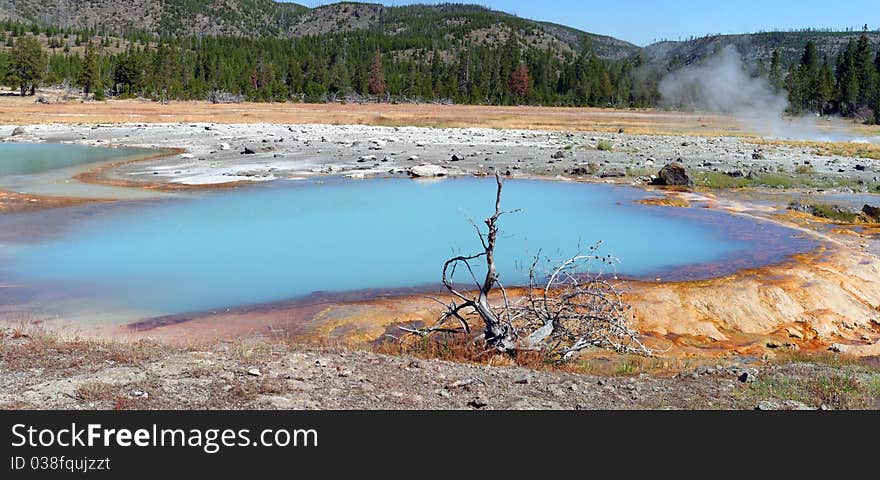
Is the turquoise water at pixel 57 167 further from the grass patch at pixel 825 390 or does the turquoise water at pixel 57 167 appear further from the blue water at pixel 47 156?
the grass patch at pixel 825 390

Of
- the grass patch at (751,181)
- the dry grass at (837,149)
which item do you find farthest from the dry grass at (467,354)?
the dry grass at (837,149)

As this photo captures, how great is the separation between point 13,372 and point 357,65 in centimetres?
A: 10354

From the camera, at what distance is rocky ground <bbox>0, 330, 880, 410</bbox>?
5.76 meters

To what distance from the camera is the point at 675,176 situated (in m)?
22.9

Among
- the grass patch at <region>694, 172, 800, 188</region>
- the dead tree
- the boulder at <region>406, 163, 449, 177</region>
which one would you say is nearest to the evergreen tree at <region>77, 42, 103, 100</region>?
the boulder at <region>406, 163, 449, 177</region>

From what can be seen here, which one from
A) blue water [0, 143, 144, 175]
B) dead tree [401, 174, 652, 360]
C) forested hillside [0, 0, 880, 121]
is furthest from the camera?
forested hillside [0, 0, 880, 121]

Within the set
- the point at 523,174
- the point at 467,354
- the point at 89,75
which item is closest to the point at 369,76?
the point at 89,75

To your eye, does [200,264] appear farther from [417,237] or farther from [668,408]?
[668,408]

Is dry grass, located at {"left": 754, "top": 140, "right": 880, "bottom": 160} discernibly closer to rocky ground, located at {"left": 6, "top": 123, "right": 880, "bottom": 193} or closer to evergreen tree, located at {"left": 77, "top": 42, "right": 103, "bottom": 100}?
rocky ground, located at {"left": 6, "top": 123, "right": 880, "bottom": 193}

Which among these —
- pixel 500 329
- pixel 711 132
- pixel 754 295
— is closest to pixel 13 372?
pixel 500 329

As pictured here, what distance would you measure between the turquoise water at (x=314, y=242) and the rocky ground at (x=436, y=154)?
4.49 metres

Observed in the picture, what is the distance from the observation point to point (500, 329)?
25.1 feet

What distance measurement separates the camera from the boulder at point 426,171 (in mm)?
25078

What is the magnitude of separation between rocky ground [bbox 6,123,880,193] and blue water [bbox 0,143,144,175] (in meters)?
2.34
